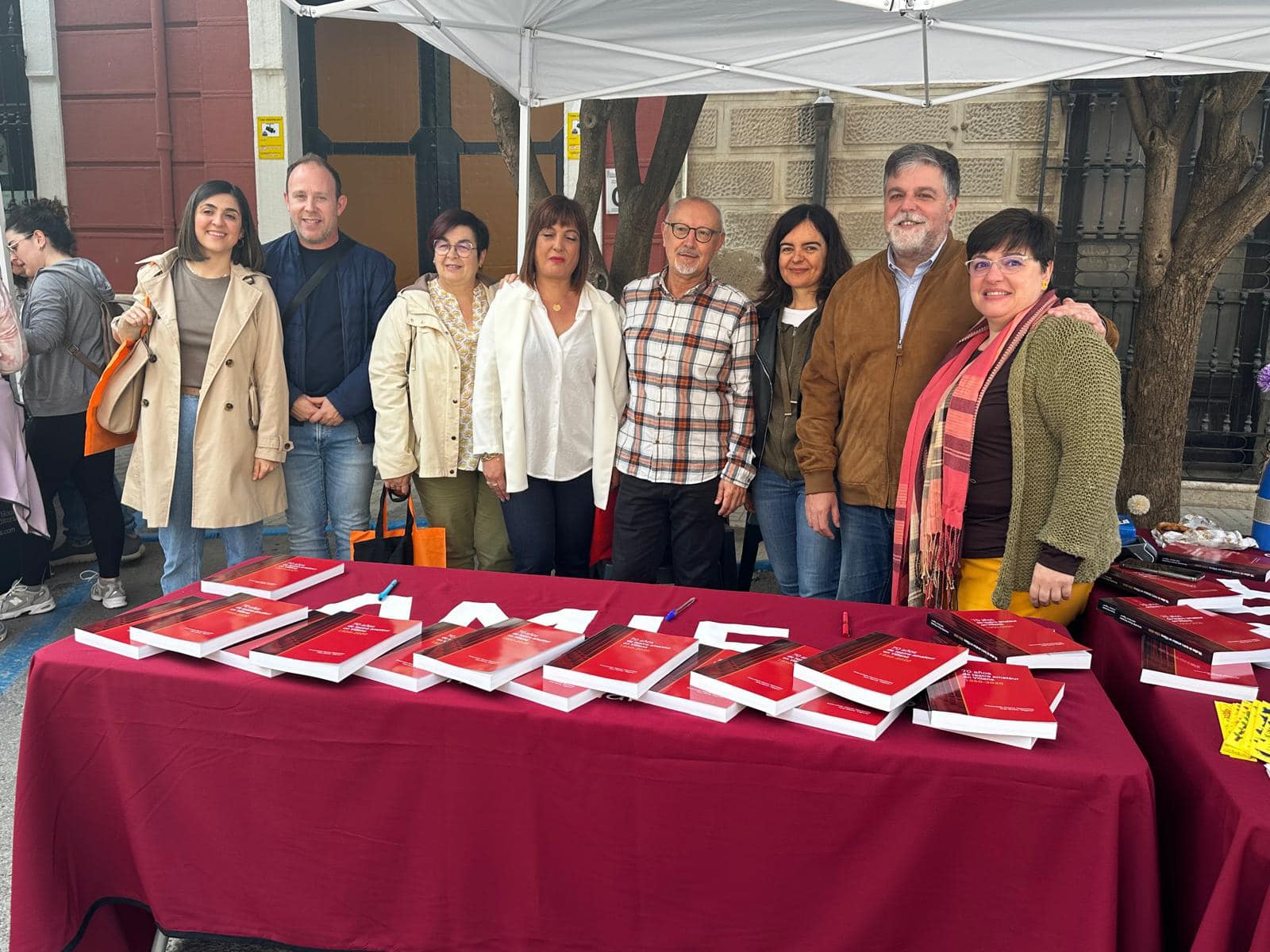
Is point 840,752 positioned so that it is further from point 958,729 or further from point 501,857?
point 501,857

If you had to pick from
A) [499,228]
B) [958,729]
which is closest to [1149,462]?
[958,729]

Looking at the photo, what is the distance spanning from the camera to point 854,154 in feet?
21.6

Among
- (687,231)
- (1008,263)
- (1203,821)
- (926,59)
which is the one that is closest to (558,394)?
(687,231)

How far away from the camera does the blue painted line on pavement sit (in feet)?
12.0

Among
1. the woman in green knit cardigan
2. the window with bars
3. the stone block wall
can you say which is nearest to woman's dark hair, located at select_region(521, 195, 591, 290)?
the woman in green knit cardigan

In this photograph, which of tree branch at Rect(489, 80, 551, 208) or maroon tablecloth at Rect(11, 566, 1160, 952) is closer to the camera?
maroon tablecloth at Rect(11, 566, 1160, 952)

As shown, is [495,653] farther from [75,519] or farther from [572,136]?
[572,136]

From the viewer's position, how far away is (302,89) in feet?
24.5

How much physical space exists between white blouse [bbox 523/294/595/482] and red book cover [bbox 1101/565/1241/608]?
1702 mm

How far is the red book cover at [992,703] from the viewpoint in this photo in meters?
1.50

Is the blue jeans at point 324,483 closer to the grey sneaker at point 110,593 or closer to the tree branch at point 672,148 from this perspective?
the grey sneaker at point 110,593

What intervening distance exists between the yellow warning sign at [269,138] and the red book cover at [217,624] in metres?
5.99

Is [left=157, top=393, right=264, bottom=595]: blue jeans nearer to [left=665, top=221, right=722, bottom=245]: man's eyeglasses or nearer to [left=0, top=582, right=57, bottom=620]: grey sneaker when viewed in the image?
[left=0, top=582, right=57, bottom=620]: grey sneaker

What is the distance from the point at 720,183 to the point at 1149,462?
3721 millimetres
